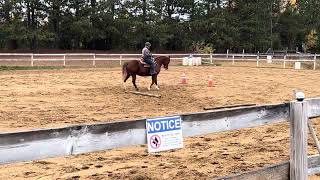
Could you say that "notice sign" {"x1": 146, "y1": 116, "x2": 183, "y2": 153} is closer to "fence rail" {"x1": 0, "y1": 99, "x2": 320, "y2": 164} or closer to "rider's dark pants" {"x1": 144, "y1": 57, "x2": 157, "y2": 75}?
"fence rail" {"x1": 0, "y1": 99, "x2": 320, "y2": 164}

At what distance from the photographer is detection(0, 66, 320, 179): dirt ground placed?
6.40 meters

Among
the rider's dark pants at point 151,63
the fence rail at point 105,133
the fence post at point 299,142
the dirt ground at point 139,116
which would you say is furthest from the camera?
the rider's dark pants at point 151,63

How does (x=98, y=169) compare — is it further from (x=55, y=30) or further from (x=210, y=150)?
(x=55, y=30)

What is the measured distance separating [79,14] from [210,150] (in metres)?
47.4

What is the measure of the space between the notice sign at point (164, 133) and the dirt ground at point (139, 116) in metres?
2.28

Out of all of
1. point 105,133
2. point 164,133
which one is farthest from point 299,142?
point 105,133

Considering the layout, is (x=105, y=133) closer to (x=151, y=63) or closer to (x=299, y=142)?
(x=299, y=142)

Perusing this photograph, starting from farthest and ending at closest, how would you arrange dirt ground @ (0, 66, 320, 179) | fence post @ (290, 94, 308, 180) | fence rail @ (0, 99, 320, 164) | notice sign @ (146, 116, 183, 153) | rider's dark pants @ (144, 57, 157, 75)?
1. rider's dark pants @ (144, 57, 157, 75)
2. dirt ground @ (0, 66, 320, 179)
3. fence post @ (290, 94, 308, 180)
4. notice sign @ (146, 116, 183, 153)
5. fence rail @ (0, 99, 320, 164)

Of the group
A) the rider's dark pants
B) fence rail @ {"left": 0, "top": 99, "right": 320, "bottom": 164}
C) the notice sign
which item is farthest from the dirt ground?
the notice sign

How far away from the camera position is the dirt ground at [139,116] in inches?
252

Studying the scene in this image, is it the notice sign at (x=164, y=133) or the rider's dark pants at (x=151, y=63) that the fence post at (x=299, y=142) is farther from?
the rider's dark pants at (x=151, y=63)

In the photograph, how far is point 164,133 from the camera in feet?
12.7

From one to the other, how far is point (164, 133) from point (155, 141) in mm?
115

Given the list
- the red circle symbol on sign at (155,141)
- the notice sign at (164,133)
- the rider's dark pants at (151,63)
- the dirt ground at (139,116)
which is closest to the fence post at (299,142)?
the notice sign at (164,133)
